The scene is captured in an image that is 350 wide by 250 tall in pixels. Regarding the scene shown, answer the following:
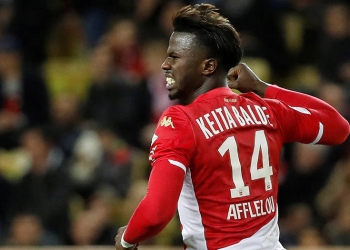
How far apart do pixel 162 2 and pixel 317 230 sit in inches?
122

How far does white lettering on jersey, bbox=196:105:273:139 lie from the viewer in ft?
10.5

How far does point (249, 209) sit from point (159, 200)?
1.46ft

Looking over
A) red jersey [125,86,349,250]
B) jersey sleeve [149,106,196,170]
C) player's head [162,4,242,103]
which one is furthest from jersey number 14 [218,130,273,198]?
player's head [162,4,242,103]

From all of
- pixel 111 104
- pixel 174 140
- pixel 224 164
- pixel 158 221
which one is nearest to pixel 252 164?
pixel 224 164

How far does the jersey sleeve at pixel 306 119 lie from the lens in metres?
3.50

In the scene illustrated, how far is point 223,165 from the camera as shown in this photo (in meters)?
3.21

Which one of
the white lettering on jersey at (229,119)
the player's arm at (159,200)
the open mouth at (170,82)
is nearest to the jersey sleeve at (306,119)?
the white lettering on jersey at (229,119)

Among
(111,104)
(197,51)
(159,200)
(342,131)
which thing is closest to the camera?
(159,200)

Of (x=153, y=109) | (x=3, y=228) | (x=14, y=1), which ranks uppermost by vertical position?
(x=14, y=1)

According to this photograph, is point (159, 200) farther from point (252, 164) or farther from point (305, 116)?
point (305, 116)

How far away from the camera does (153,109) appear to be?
7.85m

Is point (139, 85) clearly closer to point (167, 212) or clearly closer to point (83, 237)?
point (83, 237)

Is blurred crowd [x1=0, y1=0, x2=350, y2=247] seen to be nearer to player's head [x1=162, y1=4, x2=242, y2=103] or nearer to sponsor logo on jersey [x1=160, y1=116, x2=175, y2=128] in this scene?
player's head [x1=162, y1=4, x2=242, y2=103]

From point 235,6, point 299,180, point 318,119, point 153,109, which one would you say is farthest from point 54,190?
point 318,119
